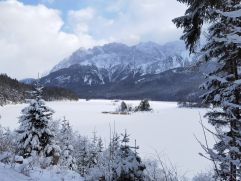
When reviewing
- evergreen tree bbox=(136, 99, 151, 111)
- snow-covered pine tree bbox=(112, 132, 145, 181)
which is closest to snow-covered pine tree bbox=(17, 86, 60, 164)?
snow-covered pine tree bbox=(112, 132, 145, 181)

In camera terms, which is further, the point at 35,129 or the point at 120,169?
the point at 35,129

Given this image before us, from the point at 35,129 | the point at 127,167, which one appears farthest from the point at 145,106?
the point at 127,167

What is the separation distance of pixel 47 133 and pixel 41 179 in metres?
17.7

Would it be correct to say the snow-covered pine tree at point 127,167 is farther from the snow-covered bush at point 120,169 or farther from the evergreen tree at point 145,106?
the evergreen tree at point 145,106

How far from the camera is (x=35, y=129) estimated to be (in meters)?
22.9

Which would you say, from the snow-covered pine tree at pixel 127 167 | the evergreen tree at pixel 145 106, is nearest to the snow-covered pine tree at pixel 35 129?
the snow-covered pine tree at pixel 127 167

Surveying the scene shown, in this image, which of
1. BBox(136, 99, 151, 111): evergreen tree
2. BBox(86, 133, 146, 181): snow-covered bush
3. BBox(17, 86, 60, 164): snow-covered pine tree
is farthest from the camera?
BBox(136, 99, 151, 111): evergreen tree

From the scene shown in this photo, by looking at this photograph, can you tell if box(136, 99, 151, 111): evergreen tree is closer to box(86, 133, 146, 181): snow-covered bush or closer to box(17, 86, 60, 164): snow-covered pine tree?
box(17, 86, 60, 164): snow-covered pine tree

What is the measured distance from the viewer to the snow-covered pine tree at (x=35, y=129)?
2270 centimetres

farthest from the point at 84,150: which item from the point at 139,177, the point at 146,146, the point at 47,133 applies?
the point at 139,177

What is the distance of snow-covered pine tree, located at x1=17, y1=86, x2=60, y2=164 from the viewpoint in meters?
22.7

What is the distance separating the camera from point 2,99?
158750mm

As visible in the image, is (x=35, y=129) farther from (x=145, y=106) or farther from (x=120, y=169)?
(x=145, y=106)

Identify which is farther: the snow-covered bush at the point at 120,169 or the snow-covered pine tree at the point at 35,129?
the snow-covered pine tree at the point at 35,129
